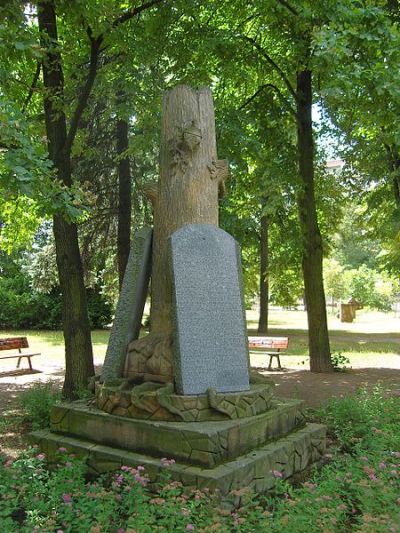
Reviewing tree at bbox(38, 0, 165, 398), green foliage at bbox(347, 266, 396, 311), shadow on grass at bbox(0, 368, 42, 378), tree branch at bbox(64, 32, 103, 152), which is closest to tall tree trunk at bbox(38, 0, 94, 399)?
tree at bbox(38, 0, 165, 398)

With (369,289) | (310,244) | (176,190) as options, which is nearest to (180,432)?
(176,190)

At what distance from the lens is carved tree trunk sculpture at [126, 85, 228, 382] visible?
5.78m

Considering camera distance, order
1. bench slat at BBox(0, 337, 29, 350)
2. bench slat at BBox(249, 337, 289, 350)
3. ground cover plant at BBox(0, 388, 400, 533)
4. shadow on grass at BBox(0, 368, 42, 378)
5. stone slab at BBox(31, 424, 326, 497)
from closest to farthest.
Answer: ground cover plant at BBox(0, 388, 400, 533)
stone slab at BBox(31, 424, 326, 497)
shadow on grass at BBox(0, 368, 42, 378)
bench slat at BBox(0, 337, 29, 350)
bench slat at BBox(249, 337, 289, 350)

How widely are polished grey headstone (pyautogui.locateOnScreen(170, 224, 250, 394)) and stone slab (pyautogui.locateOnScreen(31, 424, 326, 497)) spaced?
733 mm

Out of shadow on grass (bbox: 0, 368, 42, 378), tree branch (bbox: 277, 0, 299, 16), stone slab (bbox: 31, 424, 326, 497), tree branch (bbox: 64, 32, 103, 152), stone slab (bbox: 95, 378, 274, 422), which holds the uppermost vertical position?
tree branch (bbox: 277, 0, 299, 16)

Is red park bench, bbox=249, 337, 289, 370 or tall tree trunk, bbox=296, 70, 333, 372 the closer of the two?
tall tree trunk, bbox=296, 70, 333, 372

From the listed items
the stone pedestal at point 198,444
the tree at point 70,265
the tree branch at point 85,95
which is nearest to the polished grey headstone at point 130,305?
the stone pedestal at point 198,444

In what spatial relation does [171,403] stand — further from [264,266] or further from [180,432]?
[264,266]

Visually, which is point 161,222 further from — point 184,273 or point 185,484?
point 185,484

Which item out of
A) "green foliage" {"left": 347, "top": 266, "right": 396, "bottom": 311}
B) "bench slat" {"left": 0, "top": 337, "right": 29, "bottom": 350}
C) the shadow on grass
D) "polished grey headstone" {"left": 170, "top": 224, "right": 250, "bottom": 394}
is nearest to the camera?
"polished grey headstone" {"left": 170, "top": 224, "right": 250, "bottom": 394}

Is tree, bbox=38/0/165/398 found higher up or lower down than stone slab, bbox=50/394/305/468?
higher up

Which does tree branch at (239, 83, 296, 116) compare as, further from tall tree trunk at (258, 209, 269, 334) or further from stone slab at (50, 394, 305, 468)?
tall tree trunk at (258, 209, 269, 334)

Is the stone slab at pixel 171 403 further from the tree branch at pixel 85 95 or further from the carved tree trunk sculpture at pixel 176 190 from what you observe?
the tree branch at pixel 85 95

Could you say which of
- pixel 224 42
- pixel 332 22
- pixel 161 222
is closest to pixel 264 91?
pixel 224 42
